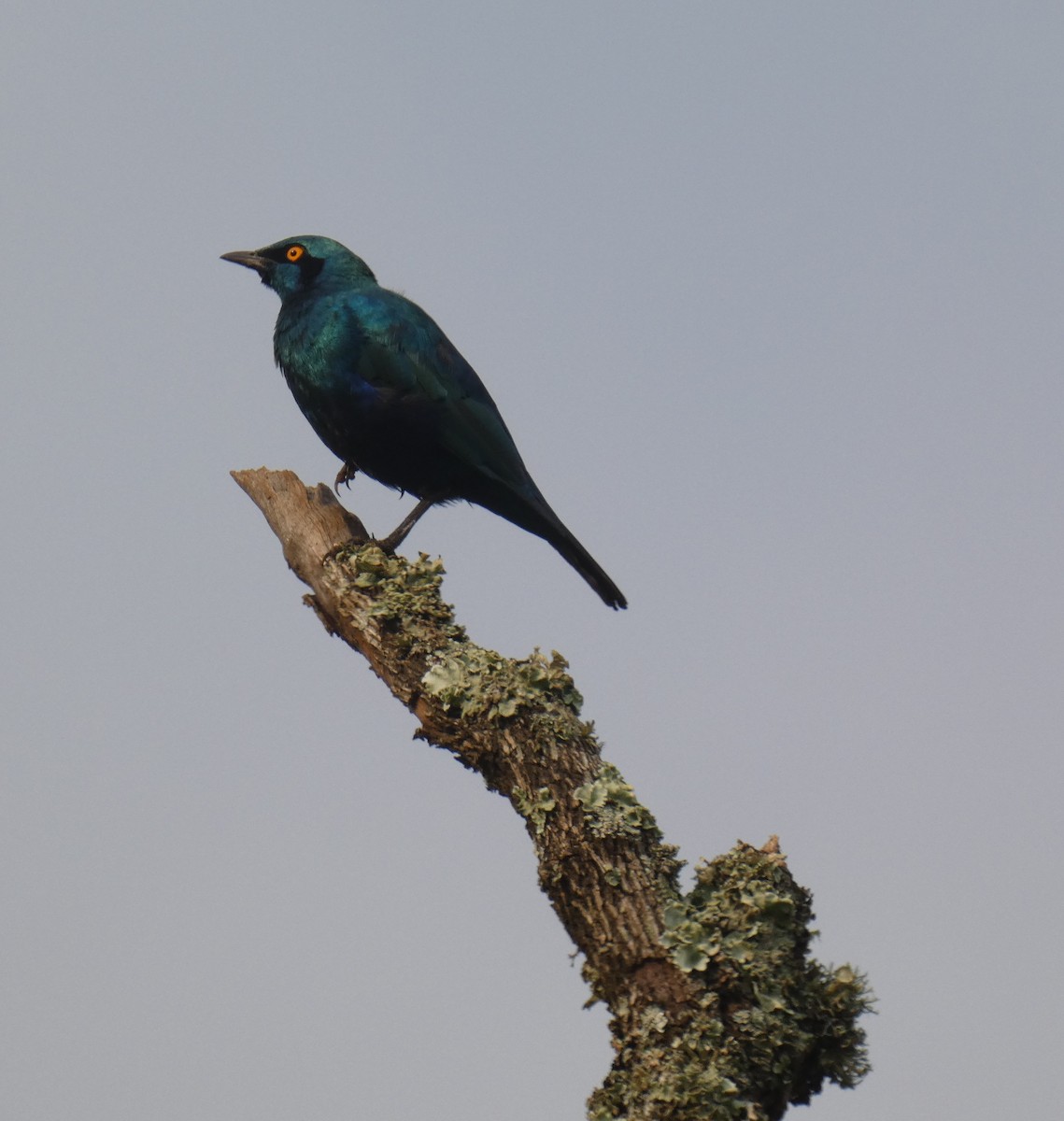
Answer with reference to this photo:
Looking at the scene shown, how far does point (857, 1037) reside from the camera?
3.41m

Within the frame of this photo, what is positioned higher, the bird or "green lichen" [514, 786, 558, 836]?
the bird

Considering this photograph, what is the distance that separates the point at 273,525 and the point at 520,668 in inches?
57.8

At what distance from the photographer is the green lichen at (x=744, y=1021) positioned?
3.24m

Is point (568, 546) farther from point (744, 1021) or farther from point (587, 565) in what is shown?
point (744, 1021)

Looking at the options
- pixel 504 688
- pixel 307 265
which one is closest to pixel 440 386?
pixel 307 265

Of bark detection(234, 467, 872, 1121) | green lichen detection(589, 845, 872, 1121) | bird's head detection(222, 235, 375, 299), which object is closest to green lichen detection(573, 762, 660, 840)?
bark detection(234, 467, 872, 1121)

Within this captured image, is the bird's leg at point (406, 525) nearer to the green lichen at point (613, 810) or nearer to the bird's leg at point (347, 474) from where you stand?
the bird's leg at point (347, 474)

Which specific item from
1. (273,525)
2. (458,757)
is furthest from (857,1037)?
(273,525)

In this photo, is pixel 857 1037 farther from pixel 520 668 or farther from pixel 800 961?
pixel 520 668

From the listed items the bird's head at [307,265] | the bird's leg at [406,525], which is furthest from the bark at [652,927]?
the bird's head at [307,265]

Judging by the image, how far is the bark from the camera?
10.8 feet

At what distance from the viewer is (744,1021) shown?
3.32 m

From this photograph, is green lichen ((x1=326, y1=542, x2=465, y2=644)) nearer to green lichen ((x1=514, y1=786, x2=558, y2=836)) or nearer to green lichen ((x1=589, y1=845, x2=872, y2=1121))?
green lichen ((x1=514, y1=786, x2=558, y2=836))

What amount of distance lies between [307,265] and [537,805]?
12.0 ft
